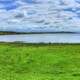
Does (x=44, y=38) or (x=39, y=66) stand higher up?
(x=39, y=66)

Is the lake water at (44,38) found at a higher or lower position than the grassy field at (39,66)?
lower

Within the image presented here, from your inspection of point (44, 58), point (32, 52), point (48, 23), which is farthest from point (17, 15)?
point (44, 58)

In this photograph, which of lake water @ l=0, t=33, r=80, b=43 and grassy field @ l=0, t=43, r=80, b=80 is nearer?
grassy field @ l=0, t=43, r=80, b=80

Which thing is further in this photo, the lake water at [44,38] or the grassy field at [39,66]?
the lake water at [44,38]

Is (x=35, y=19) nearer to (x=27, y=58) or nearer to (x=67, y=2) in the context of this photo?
(x=67, y=2)

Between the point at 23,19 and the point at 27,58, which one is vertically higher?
the point at 27,58

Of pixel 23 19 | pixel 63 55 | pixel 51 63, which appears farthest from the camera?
pixel 23 19

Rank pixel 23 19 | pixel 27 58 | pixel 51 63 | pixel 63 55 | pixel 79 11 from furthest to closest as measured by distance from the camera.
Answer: pixel 23 19 → pixel 79 11 → pixel 63 55 → pixel 27 58 → pixel 51 63

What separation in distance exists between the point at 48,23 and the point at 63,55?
8.76 meters

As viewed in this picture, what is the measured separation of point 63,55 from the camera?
1603 centimetres

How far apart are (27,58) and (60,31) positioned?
33.0 feet

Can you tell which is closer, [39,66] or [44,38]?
[39,66]

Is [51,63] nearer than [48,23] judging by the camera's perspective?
Yes

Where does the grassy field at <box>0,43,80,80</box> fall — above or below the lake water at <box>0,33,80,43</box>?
above
